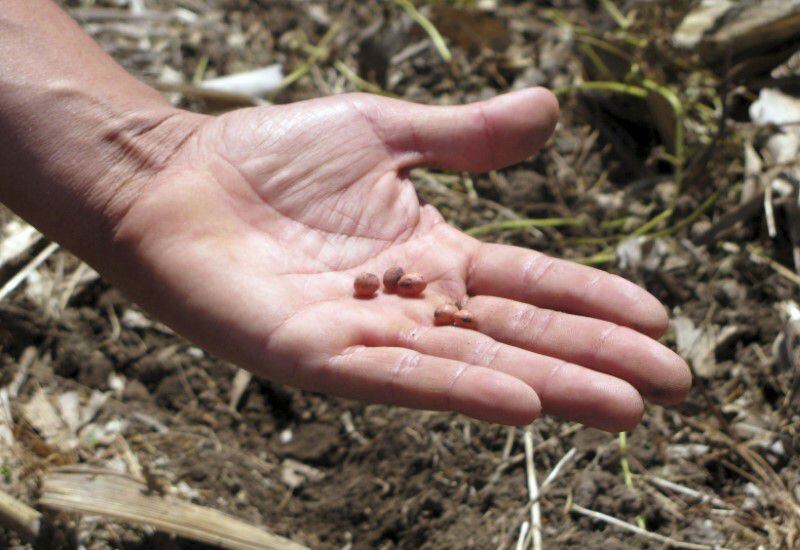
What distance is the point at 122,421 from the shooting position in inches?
129

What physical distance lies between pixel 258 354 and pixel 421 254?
76 centimetres

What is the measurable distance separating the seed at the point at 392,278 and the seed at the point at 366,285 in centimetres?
4

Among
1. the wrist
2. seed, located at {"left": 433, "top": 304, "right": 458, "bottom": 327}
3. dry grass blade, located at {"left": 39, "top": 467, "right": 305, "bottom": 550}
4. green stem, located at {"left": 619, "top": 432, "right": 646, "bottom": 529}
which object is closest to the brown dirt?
green stem, located at {"left": 619, "top": 432, "right": 646, "bottom": 529}

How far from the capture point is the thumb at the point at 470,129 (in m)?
3.04

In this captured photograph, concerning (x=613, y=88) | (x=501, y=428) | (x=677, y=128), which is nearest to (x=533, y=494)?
(x=501, y=428)

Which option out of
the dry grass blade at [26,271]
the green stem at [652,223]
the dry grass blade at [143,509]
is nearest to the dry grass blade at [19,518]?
the dry grass blade at [143,509]

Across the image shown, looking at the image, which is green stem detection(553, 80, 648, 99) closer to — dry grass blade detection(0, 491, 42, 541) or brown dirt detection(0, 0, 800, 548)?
brown dirt detection(0, 0, 800, 548)

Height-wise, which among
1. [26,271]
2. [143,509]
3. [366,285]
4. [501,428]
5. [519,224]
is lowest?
[143,509]

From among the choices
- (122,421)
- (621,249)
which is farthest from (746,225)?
(122,421)

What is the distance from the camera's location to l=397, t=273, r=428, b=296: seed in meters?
2.84

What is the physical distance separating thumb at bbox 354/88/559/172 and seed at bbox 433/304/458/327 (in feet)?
2.18

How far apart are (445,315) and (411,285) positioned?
0.19 m

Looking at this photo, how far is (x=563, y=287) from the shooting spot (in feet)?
8.91

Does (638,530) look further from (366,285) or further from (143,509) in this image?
(143,509)
